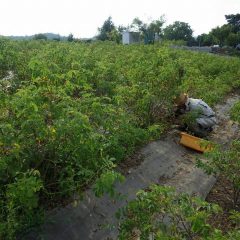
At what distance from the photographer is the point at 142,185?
5.90 meters

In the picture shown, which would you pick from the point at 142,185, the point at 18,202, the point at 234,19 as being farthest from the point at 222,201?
the point at 234,19

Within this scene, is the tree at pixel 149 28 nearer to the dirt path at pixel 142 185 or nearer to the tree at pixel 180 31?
the tree at pixel 180 31

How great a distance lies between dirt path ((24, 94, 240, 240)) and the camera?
14.4 ft

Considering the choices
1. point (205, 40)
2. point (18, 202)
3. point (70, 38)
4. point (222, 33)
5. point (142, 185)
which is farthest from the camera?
point (205, 40)

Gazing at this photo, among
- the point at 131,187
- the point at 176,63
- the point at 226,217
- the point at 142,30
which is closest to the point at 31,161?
the point at 131,187

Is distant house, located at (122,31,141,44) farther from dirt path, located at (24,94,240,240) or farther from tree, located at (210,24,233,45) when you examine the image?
dirt path, located at (24,94,240,240)

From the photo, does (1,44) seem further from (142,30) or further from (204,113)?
(142,30)

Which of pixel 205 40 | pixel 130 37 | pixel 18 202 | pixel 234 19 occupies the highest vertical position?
pixel 18 202

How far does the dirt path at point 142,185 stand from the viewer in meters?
4.38

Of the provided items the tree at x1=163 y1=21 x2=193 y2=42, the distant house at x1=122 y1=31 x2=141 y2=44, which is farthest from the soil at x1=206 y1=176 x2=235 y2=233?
the tree at x1=163 y1=21 x2=193 y2=42

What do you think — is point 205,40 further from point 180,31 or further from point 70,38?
point 70,38

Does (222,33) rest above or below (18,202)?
below

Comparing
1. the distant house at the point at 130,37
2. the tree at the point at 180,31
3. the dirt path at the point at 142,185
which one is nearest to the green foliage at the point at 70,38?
the distant house at the point at 130,37

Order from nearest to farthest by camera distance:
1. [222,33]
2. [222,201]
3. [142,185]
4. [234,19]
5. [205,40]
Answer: [142,185] → [222,201] → [222,33] → [205,40] → [234,19]
